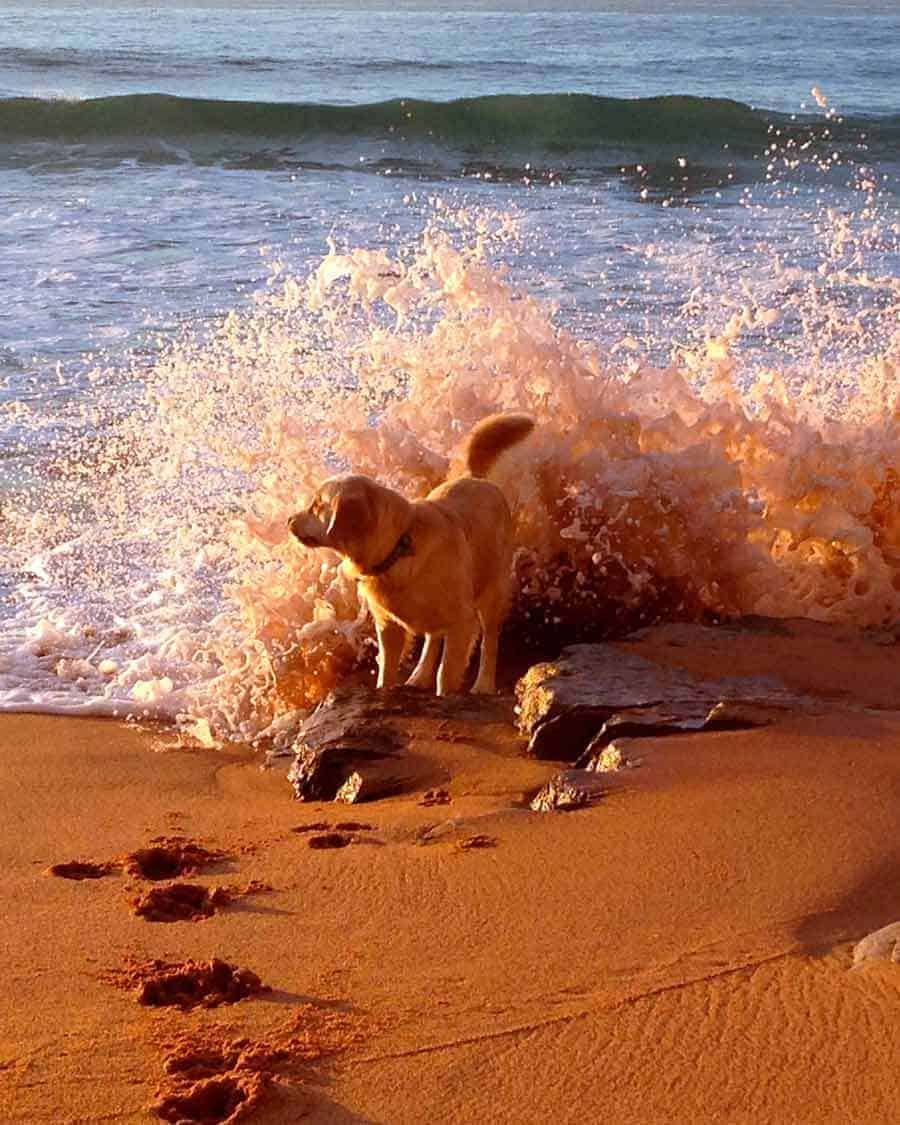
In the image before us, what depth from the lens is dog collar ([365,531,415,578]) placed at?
5.37 m

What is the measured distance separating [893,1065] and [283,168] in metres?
18.9

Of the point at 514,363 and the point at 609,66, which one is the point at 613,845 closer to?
the point at 514,363

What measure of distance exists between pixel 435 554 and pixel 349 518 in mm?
521

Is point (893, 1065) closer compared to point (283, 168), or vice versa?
point (893, 1065)

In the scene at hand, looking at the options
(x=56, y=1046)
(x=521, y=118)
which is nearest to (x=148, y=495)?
(x=56, y=1046)

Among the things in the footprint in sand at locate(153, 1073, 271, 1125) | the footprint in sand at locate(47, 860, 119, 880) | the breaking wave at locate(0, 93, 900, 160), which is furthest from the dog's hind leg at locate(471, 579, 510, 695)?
the breaking wave at locate(0, 93, 900, 160)

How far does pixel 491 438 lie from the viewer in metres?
Answer: 6.29

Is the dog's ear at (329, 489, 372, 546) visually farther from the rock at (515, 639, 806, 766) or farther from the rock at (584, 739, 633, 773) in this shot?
the rock at (584, 739, 633, 773)

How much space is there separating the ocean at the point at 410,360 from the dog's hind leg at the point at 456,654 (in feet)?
2.29

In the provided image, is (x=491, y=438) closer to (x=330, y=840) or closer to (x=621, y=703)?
(x=621, y=703)

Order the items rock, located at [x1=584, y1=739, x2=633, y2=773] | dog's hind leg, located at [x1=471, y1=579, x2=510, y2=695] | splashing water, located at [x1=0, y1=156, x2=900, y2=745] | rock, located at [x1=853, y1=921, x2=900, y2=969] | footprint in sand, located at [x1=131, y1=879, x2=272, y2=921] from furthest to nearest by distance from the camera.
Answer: splashing water, located at [x1=0, y1=156, x2=900, y2=745], dog's hind leg, located at [x1=471, y1=579, x2=510, y2=695], rock, located at [x1=584, y1=739, x2=633, y2=773], footprint in sand, located at [x1=131, y1=879, x2=272, y2=921], rock, located at [x1=853, y1=921, x2=900, y2=969]

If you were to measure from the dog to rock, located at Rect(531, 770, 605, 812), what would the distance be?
3.43ft

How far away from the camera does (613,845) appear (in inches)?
163

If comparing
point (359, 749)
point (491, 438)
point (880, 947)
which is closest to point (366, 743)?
point (359, 749)
